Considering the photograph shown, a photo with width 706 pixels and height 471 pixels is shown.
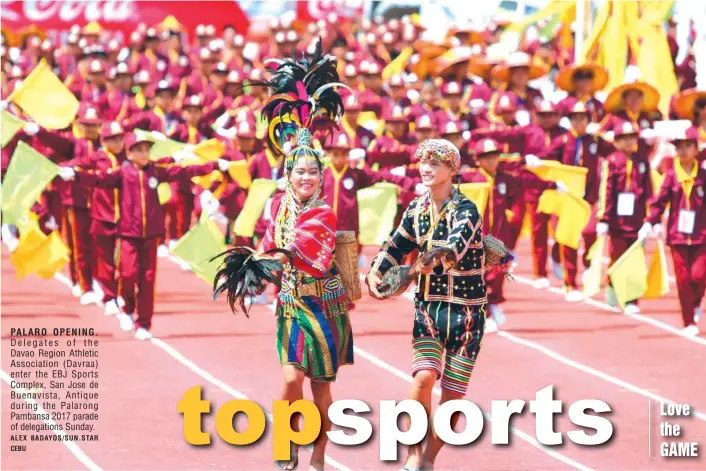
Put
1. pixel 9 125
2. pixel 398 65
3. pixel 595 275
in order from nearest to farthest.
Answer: pixel 595 275, pixel 9 125, pixel 398 65

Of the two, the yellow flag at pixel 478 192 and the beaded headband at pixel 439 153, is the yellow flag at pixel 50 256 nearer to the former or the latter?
the yellow flag at pixel 478 192

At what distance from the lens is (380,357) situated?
46.2 feet

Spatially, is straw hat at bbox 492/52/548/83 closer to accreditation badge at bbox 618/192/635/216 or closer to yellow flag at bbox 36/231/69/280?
accreditation badge at bbox 618/192/635/216

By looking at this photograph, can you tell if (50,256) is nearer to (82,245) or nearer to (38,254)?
(38,254)

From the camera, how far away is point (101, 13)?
30062 millimetres

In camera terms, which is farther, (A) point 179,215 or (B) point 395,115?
(A) point 179,215

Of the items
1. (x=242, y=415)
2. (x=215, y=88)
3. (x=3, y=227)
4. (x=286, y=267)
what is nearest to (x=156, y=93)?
(x=215, y=88)

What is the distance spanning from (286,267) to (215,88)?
13668 millimetres

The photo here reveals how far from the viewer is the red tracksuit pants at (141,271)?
594 inches

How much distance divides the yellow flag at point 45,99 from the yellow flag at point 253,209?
1986mm

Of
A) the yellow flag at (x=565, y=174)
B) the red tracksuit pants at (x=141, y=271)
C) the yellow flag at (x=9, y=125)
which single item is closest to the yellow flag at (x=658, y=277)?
the yellow flag at (x=565, y=174)

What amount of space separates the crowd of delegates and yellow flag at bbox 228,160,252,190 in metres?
0.08

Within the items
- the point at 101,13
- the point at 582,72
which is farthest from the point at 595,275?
the point at 101,13

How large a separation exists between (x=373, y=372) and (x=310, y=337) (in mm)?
4094
